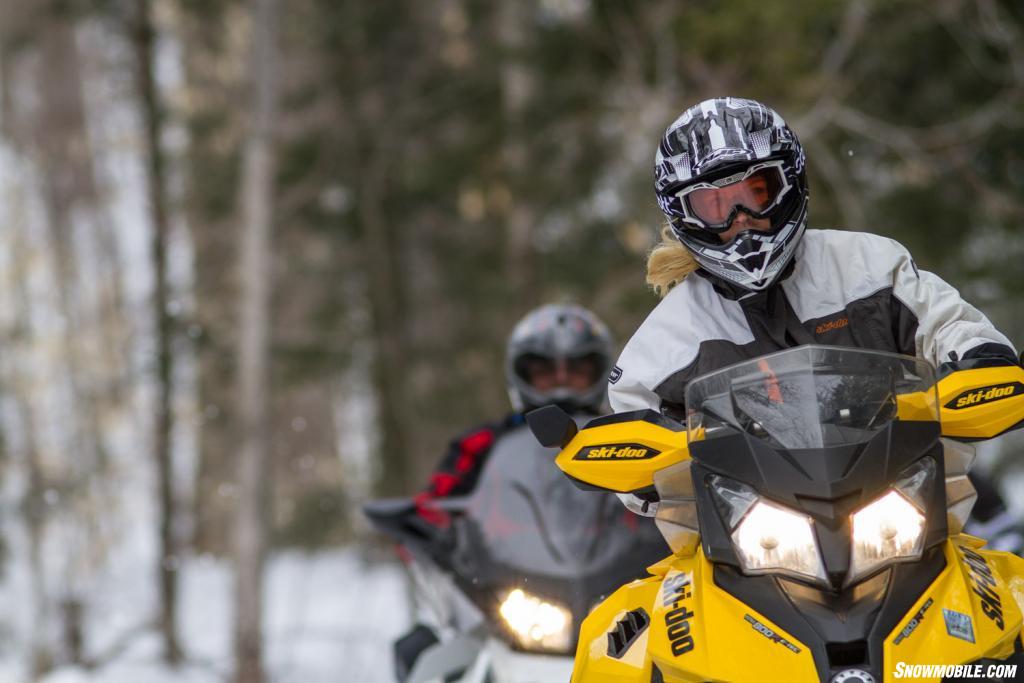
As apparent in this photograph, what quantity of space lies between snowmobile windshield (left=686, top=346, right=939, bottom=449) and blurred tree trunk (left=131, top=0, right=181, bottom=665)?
9.76 m

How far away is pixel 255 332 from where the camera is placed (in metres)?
11.0

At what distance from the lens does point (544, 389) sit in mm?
5344

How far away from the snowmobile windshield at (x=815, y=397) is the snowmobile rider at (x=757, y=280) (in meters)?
0.39

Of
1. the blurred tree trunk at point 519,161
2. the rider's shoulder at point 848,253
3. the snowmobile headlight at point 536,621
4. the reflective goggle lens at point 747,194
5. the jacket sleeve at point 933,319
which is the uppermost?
the blurred tree trunk at point 519,161

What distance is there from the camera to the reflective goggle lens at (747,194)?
2.96m

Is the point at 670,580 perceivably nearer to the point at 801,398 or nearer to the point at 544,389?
the point at 801,398

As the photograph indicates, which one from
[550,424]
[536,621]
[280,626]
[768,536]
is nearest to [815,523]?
[768,536]

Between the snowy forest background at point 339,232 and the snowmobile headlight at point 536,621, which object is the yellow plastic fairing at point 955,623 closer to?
the snowmobile headlight at point 536,621

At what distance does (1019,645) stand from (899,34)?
9.36 m

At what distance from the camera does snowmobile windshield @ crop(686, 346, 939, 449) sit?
2.41 m

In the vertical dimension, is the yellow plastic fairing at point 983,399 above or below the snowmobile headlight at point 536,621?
above

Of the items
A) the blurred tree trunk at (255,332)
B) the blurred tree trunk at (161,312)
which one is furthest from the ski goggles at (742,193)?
the blurred tree trunk at (161,312)

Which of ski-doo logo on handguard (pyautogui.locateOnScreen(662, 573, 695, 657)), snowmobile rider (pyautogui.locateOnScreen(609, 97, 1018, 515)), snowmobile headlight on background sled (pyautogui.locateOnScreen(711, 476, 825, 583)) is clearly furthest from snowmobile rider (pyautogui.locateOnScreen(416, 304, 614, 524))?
snowmobile headlight on background sled (pyautogui.locateOnScreen(711, 476, 825, 583))

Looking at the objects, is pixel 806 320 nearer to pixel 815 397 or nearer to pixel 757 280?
pixel 757 280
